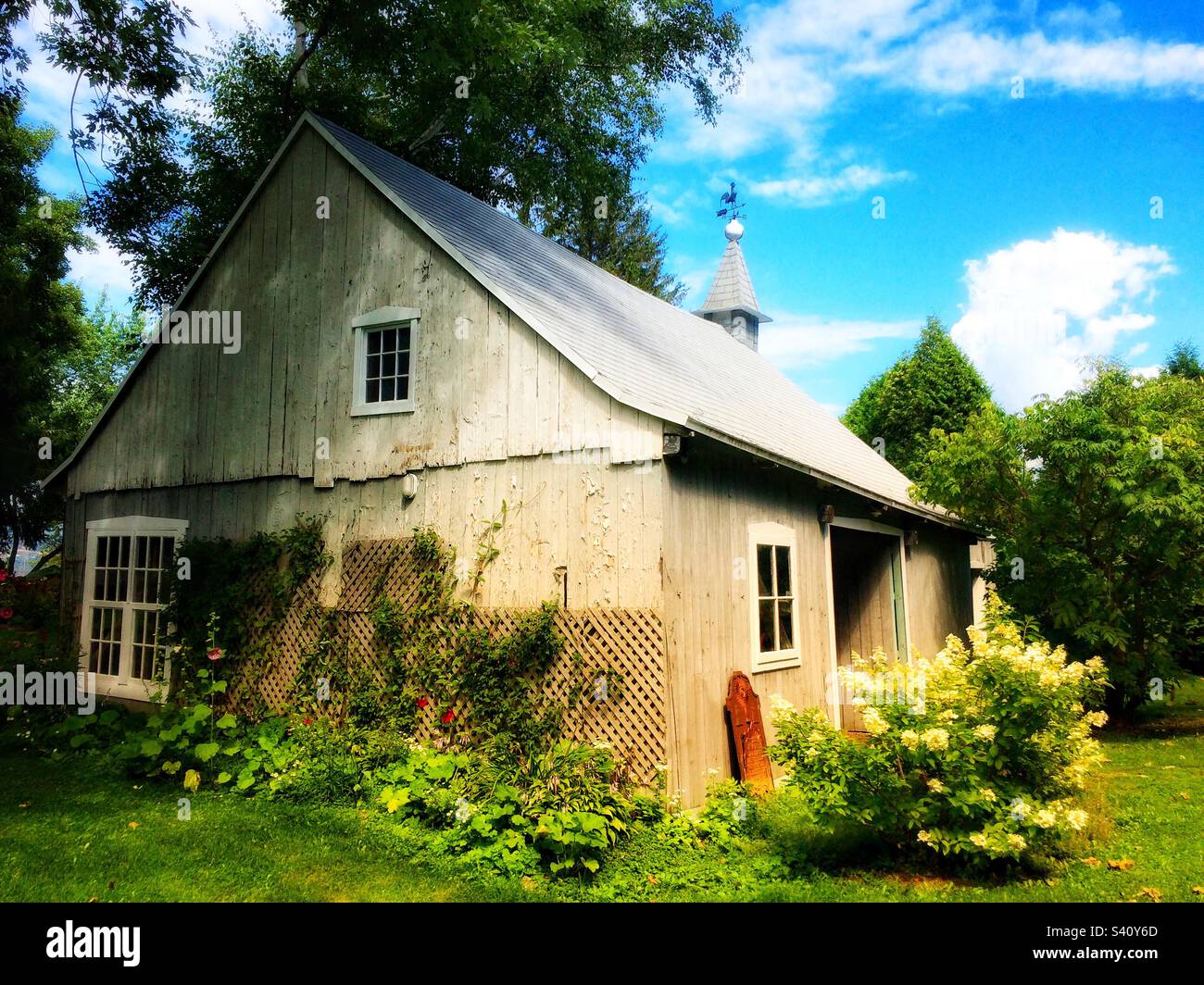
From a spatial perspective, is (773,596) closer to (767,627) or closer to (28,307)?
(767,627)

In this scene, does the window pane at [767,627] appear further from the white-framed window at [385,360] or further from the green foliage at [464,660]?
the white-framed window at [385,360]

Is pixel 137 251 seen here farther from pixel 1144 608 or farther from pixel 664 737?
pixel 1144 608

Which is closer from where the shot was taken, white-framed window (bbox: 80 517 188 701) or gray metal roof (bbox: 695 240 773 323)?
white-framed window (bbox: 80 517 188 701)

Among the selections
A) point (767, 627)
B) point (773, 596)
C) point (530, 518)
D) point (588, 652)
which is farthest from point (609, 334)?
point (588, 652)

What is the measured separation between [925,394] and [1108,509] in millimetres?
13961

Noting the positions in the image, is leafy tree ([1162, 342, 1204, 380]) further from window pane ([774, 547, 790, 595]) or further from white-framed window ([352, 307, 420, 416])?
white-framed window ([352, 307, 420, 416])

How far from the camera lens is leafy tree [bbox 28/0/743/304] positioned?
→ 15.8 metres

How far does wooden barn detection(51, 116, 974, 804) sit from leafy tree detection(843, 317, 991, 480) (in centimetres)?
1179

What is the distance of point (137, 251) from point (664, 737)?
1722 cm

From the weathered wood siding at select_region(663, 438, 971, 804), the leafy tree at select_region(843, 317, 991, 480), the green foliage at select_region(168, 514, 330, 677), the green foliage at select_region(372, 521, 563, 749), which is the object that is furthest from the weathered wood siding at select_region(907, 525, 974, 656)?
the leafy tree at select_region(843, 317, 991, 480)

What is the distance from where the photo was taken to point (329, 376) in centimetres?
959

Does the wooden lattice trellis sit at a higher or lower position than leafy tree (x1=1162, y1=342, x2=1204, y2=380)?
lower

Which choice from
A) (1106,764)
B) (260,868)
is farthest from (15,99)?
(1106,764)

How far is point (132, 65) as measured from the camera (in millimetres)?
11906
